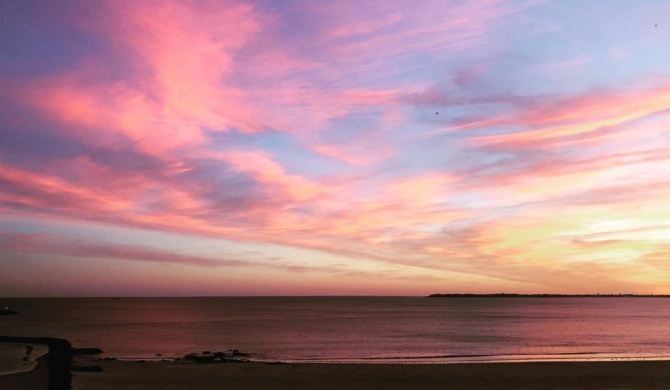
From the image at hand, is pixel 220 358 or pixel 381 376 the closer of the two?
pixel 381 376

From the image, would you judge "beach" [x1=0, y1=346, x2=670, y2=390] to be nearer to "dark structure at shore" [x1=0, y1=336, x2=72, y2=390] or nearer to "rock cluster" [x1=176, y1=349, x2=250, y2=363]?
"dark structure at shore" [x1=0, y1=336, x2=72, y2=390]

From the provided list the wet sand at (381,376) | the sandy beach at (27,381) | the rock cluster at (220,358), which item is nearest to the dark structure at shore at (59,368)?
the sandy beach at (27,381)

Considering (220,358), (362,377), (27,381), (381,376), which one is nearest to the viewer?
(27,381)

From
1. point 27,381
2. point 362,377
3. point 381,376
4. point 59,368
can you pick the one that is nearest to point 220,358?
point 59,368

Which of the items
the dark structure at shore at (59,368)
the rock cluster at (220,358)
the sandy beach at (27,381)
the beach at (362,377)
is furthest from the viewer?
the rock cluster at (220,358)

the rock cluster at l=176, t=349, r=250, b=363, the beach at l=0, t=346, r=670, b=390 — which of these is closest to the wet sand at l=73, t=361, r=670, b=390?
the beach at l=0, t=346, r=670, b=390

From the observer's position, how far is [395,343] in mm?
65062

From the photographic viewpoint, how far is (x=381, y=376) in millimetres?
32000

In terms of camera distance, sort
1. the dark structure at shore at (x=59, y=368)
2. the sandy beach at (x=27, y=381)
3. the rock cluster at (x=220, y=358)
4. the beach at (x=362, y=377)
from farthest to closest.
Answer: the rock cluster at (x=220, y=358) → the beach at (x=362, y=377) → the dark structure at shore at (x=59, y=368) → the sandy beach at (x=27, y=381)

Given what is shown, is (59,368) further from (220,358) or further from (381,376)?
(381,376)

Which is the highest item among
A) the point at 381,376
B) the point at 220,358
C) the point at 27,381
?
the point at 27,381

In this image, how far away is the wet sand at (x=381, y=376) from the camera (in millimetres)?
28131

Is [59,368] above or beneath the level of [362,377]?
beneath

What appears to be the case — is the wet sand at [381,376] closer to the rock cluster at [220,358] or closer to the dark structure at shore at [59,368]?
the dark structure at shore at [59,368]
